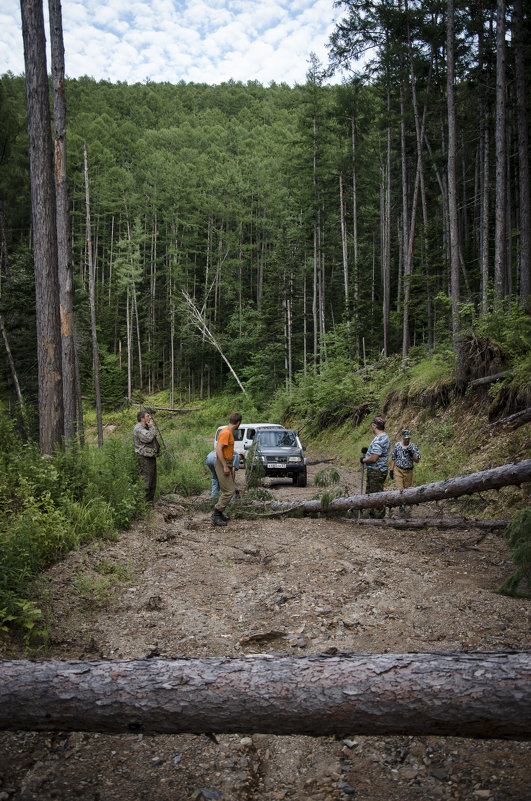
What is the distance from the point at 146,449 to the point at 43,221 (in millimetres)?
4591

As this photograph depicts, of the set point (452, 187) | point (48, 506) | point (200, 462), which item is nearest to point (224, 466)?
point (48, 506)

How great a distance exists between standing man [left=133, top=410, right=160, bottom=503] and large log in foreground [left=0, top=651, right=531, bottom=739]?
6664mm

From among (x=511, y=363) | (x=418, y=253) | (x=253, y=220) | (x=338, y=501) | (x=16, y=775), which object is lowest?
(x=338, y=501)

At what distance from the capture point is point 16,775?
8.61 ft

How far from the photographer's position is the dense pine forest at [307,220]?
19641 millimetres

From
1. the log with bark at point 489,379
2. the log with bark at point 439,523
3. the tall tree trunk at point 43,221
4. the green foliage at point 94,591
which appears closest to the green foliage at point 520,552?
the log with bark at point 439,523

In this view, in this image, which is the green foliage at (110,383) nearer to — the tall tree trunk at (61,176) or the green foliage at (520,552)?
the tall tree trunk at (61,176)

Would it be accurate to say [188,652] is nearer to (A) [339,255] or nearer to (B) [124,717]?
(B) [124,717]

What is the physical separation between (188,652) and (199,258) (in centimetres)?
5252

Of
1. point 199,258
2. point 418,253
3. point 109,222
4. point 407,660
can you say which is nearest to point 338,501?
point 407,660

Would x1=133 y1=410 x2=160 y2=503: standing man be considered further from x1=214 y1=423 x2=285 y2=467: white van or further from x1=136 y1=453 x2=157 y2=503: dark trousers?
x1=214 y1=423 x2=285 y2=467: white van

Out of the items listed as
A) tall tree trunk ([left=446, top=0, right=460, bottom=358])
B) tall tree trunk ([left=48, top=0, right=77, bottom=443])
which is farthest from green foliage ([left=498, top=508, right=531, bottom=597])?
tall tree trunk ([left=446, top=0, right=460, bottom=358])

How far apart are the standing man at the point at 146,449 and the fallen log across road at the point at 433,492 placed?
98.8 inches

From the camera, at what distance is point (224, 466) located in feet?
29.7
